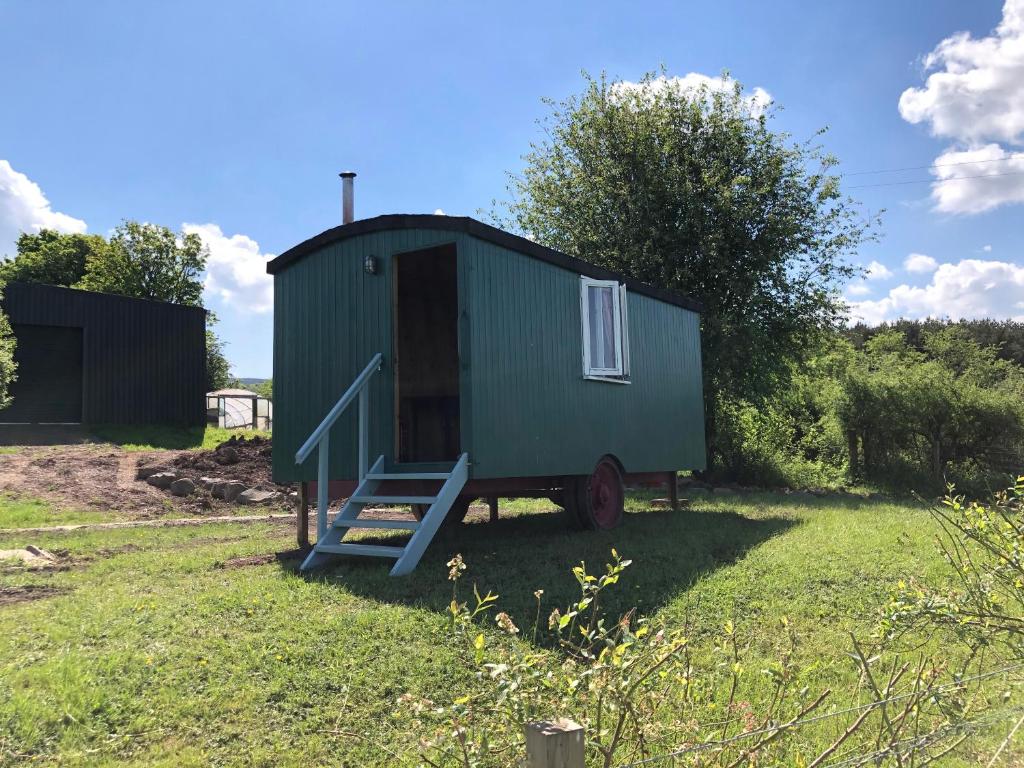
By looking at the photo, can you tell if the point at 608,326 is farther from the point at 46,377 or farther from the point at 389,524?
the point at 46,377

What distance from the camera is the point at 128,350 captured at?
18562 millimetres

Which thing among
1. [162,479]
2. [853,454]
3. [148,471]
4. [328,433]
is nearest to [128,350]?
[148,471]

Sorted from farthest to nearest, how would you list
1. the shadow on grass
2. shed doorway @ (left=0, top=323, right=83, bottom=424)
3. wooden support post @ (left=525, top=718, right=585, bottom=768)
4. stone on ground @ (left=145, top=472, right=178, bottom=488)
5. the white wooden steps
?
shed doorway @ (left=0, top=323, right=83, bottom=424) < stone on ground @ (left=145, top=472, right=178, bottom=488) < the white wooden steps < the shadow on grass < wooden support post @ (left=525, top=718, right=585, bottom=768)

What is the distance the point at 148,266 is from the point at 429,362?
96.6ft

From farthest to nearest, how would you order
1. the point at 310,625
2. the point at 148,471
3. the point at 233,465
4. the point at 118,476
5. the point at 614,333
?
the point at 233,465
the point at 148,471
the point at 118,476
the point at 614,333
the point at 310,625

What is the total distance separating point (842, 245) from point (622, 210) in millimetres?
4717

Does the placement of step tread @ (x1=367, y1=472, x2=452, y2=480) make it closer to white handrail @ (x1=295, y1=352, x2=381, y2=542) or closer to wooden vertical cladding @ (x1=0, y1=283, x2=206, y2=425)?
white handrail @ (x1=295, y1=352, x2=381, y2=542)

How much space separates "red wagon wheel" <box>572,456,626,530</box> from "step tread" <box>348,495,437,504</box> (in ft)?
6.54

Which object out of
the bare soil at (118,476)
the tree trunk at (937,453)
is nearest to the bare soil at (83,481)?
the bare soil at (118,476)

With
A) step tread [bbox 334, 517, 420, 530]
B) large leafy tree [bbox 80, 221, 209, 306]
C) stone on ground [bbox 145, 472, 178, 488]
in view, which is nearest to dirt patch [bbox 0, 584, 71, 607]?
step tread [bbox 334, 517, 420, 530]

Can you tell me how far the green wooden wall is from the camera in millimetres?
6266

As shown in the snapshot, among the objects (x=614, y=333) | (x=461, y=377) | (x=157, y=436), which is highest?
(x=614, y=333)

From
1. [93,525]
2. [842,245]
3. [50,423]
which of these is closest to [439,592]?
[93,525]

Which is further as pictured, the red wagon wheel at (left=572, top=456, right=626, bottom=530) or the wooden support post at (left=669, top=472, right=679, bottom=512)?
the wooden support post at (left=669, top=472, right=679, bottom=512)
